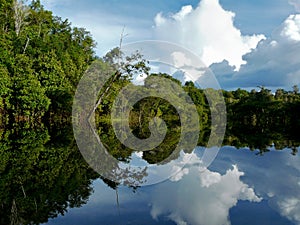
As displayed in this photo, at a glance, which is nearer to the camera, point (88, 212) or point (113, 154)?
point (88, 212)

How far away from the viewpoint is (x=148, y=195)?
10367 mm

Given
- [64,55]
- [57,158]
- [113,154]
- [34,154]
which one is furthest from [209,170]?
[64,55]

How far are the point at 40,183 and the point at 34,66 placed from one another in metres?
32.5

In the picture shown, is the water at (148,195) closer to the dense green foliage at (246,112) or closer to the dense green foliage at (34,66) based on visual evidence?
the dense green foliage at (34,66)

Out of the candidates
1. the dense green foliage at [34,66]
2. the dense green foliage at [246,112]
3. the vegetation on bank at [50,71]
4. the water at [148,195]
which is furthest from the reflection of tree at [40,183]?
the dense green foliage at [246,112]

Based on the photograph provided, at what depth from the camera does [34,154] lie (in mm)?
16578

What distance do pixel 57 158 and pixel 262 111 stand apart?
68920 millimetres

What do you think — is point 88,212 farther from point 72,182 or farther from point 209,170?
point 209,170

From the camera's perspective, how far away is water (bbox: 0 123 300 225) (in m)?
8.13

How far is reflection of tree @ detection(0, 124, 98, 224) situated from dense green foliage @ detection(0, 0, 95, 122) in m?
20.7

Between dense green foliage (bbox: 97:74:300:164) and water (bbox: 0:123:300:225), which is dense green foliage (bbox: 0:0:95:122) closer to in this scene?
dense green foliage (bbox: 97:74:300:164)

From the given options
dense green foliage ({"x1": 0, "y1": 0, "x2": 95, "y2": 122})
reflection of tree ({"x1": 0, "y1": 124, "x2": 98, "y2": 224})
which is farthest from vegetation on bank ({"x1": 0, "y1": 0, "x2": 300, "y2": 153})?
reflection of tree ({"x1": 0, "y1": 124, "x2": 98, "y2": 224})

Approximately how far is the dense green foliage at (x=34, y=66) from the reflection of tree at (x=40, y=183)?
20747 mm

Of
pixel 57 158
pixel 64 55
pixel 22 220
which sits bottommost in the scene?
pixel 22 220
